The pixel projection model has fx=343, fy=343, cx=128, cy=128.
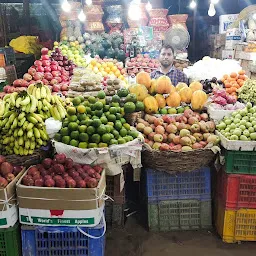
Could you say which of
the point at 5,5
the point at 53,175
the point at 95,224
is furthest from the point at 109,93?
the point at 5,5

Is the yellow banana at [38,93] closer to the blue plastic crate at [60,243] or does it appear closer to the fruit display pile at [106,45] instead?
the blue plastic crate at [60,243]

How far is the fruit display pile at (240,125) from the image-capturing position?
3.07 m

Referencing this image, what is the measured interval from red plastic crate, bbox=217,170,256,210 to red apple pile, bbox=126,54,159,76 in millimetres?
4272

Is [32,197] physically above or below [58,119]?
below

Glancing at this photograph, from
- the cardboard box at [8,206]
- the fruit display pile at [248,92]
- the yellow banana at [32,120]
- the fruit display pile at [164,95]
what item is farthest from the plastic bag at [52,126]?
the fruit display pile at [248,92]

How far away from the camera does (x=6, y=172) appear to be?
2664 mm

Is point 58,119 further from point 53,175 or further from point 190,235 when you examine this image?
point 190,235

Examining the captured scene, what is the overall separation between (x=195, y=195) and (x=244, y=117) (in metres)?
0.89

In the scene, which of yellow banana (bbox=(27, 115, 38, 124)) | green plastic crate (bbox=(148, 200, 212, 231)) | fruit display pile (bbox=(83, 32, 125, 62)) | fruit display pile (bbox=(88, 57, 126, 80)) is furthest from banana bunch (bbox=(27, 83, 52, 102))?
fruit display pile (bbox=(83, 32, 125, 62))

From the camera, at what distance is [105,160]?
2.97m

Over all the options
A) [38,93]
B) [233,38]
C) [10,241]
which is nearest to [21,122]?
[38,93]

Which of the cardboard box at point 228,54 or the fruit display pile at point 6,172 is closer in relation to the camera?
the fruit display pile at point 6,172

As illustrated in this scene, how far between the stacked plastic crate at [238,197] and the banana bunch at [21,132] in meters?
1.70

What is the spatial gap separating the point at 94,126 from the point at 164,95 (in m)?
1.13
